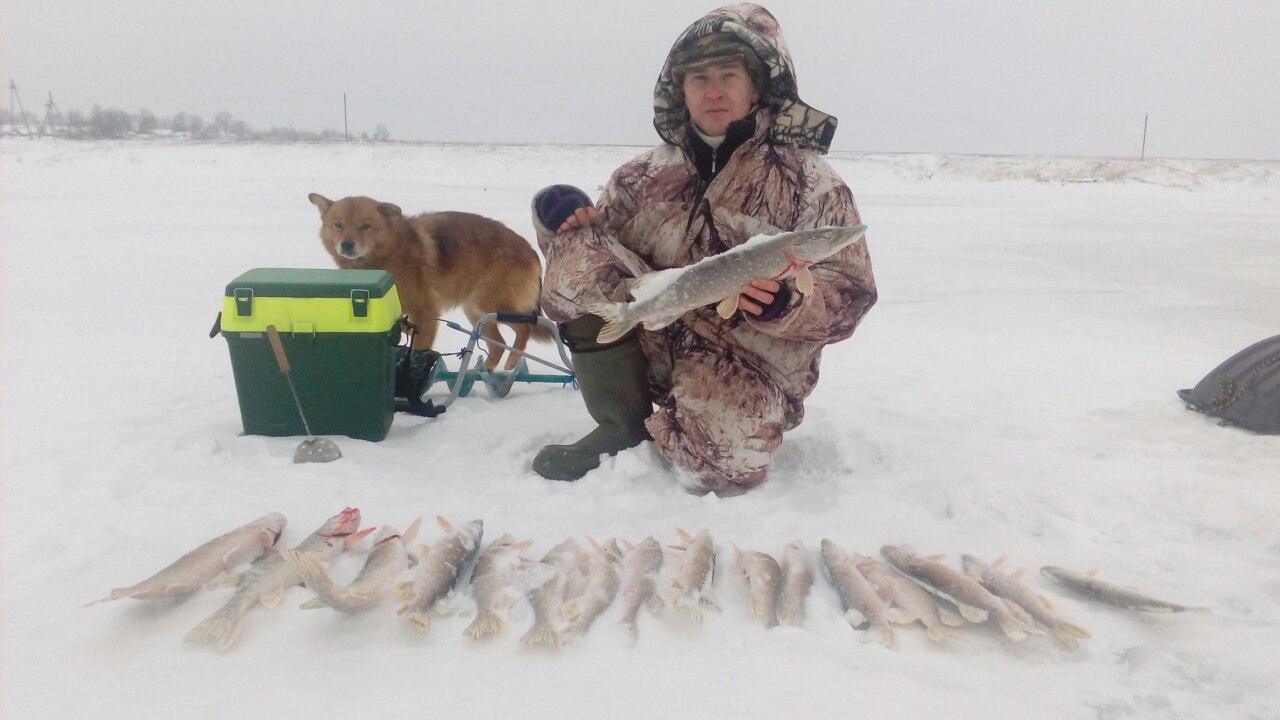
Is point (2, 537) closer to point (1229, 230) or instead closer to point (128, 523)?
point (128, 523)

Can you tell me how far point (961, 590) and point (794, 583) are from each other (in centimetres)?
46

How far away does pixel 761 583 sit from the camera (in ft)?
7.03

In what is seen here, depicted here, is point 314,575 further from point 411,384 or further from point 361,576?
point 411,384

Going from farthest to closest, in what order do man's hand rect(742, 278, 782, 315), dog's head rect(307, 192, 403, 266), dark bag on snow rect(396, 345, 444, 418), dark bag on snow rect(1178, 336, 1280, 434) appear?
dog's head rect(307, 192, 403, 266)
dark bag on snow rect(396, 345, 444, 418)
dark bag on snow rect(1178, 336, 1280, 434)
man's hand rect(742, 278, 782, 315)

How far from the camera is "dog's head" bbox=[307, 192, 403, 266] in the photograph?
416cm

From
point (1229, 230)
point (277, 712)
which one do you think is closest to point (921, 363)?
point (277, 712)

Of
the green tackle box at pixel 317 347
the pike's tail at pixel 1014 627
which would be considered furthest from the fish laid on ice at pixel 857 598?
the green tackle box at pixel 317 347

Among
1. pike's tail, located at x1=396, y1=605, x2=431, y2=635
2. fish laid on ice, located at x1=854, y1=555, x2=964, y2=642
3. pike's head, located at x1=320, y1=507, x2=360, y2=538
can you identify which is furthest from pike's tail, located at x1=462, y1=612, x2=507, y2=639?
fish laid on ice, located at x1=854, y1=555, x2=964, y2=642

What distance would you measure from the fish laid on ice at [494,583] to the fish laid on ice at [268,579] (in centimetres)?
44

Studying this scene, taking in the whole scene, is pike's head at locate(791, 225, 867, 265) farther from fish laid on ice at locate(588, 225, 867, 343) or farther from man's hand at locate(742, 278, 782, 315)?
man's hand at locate(742, 278, 782, 315)

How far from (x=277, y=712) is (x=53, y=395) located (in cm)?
292

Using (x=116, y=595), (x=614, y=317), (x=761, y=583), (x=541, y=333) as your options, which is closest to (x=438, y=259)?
(x=541, y=333)

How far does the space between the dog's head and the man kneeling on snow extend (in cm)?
154

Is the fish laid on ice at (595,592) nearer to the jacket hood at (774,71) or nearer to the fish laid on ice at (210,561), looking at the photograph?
the fish laid on ice at (210,561)
